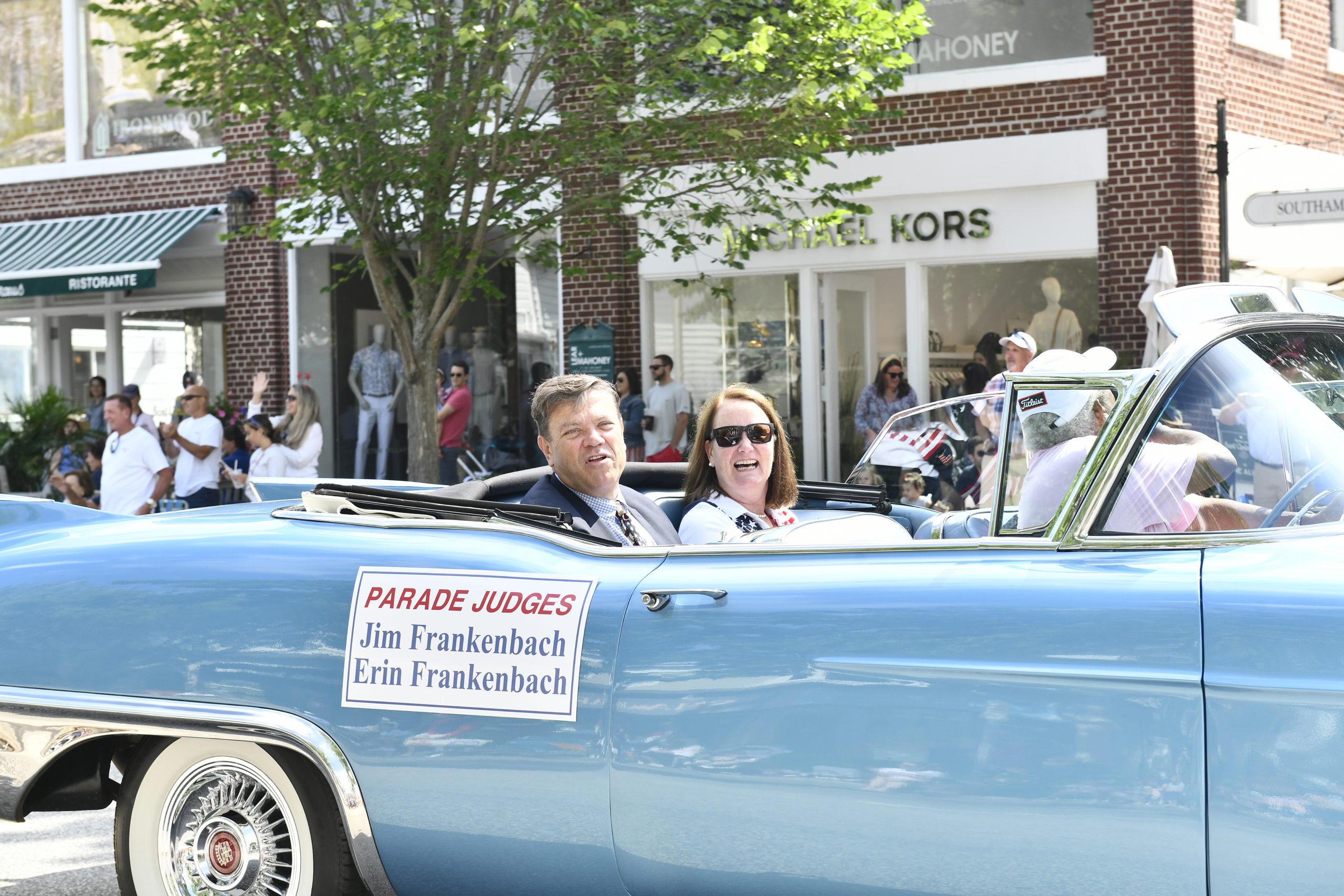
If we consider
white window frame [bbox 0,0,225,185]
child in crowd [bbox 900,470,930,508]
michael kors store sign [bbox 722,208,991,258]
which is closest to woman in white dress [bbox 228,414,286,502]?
michael kors store sign [bbox 722,208,991,258]

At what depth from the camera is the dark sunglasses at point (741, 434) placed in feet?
14.2

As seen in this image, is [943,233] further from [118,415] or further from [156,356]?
[156,356]

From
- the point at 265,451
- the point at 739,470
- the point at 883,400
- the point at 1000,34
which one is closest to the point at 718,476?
the point at 739,470

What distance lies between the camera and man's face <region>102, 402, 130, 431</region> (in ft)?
35.0

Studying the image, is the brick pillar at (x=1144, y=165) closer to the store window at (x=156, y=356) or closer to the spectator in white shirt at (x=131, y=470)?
the spectator in white shirt at (x=131, y=470)

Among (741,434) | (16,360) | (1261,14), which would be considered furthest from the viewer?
(16,360)

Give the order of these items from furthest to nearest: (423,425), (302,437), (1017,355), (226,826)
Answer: (423,425)
(302,437)
(1017,355)
(226,826)

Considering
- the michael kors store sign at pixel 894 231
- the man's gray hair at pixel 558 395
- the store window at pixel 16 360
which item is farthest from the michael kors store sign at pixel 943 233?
the store window at pixel 16 360

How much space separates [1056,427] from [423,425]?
32.0 ft

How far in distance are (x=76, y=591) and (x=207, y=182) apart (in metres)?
15.3

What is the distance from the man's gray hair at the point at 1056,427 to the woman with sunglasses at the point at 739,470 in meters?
1.42

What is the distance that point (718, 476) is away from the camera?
4426 mm

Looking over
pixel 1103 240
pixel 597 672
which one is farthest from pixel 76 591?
pixel 1103 240

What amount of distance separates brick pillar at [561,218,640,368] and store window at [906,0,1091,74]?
3541mm
